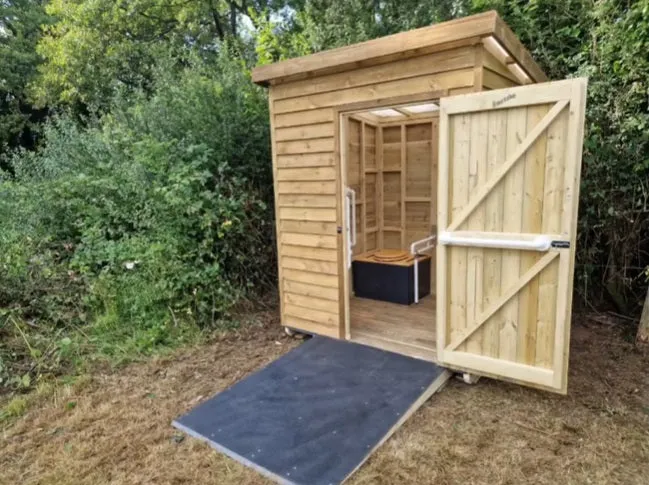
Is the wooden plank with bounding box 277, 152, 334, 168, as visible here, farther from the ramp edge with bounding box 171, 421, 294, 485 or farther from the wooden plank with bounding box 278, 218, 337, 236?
the ramp edge with bounding box 171, 421, 294, 485

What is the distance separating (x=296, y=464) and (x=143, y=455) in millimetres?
872

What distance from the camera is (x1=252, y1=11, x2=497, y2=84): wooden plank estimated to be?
2.47 m

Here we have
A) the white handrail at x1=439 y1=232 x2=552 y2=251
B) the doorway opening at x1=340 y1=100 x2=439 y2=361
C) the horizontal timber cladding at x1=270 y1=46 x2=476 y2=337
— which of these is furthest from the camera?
the doorway opening at x1=340 y1=100 x2=439 y2=361

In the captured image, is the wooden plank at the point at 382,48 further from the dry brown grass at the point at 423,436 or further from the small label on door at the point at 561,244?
the dry brown grass at the point at 423,436

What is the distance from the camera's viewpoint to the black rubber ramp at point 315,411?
7.08 feet

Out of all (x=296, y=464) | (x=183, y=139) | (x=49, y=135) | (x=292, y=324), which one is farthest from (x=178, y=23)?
(x=296, y=464)

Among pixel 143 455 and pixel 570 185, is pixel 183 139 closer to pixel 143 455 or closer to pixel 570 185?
pixel 143 455

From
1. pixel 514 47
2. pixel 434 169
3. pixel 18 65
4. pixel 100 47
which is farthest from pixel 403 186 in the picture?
pixel 18 65

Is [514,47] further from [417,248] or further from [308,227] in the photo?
[417,248]

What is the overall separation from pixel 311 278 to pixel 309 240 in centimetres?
34

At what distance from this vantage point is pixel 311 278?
366 centimetres

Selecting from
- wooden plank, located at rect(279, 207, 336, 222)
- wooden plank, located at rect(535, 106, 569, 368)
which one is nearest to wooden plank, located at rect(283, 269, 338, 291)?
wooden plank, located at rect(279, 207, 336, 222)

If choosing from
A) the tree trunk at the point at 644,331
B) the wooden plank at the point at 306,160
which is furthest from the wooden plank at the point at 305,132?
the tree trunk at the point at 644,331

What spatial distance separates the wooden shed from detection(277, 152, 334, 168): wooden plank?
0.04 feet
